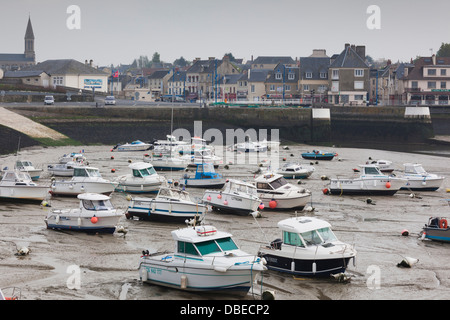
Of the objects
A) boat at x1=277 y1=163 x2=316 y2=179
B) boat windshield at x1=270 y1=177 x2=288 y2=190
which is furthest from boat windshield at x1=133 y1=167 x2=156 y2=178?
boat at x1=277 y1=163 x2=316 y2=179

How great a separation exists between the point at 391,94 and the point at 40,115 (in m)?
53.2

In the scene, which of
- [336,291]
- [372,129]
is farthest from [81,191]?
[372,129]

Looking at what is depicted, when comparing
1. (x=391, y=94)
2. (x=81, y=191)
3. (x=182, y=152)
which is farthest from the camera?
(x=391, y=94)

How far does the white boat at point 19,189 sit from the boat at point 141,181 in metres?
4.47

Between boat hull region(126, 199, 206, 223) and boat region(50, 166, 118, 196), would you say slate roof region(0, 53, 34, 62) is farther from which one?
boat hull region(126, 199, 206, 223)

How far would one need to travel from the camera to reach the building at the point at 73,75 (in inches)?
3716

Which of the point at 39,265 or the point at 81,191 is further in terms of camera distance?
the point at 81,191

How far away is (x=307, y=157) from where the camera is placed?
4934 cm

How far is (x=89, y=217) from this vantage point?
23.9 metres

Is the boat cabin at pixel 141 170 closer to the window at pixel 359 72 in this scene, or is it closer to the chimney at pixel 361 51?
the window at pixel 359 72

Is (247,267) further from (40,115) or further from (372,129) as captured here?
(372,129)

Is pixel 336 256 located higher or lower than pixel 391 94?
lower

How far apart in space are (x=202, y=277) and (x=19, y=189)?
45.1 feet

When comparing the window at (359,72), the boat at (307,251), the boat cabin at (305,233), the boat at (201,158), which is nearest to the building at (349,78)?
the window at (359,72)
